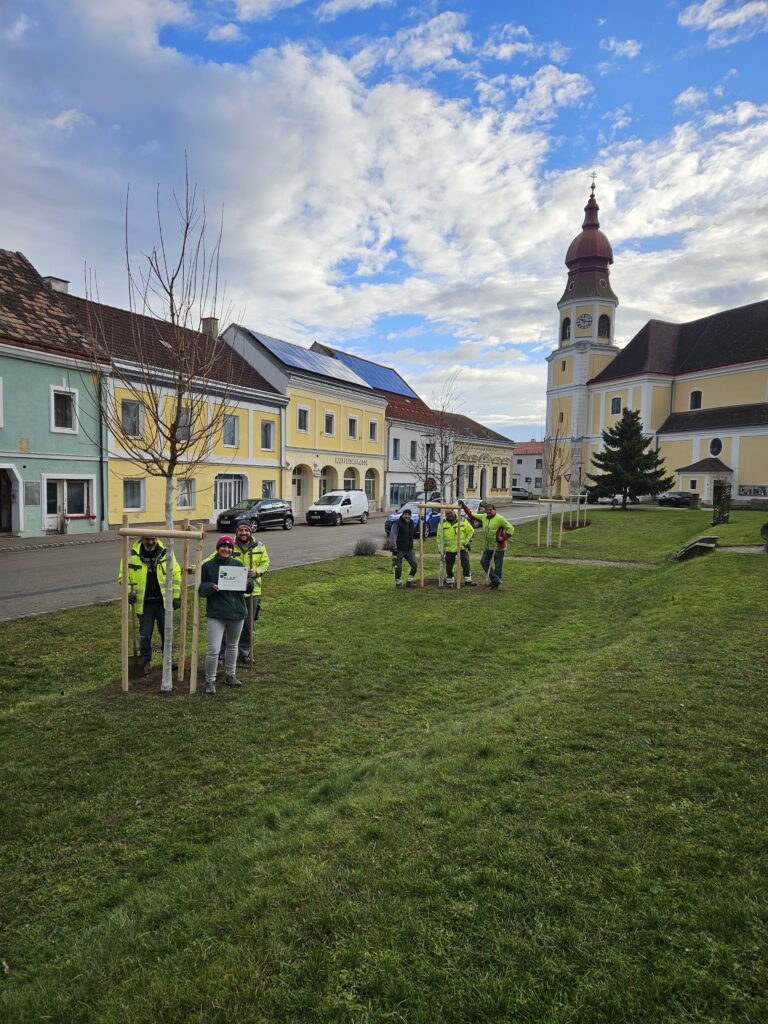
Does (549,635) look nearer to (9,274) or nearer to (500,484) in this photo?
(9,274)

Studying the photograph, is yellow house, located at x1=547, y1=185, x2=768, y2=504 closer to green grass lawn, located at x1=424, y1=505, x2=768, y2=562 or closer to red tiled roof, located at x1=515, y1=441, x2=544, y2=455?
green grass lawn, located at x1=424, y1=505, x2=768, y2=562

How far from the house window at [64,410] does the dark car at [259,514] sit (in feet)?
22.7

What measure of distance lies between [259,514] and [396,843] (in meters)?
23.5

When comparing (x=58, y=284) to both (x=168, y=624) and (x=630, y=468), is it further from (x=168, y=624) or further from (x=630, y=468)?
(x=630, y=468)

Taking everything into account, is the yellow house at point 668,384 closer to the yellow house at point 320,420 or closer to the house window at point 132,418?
the yellow house at point 320,420

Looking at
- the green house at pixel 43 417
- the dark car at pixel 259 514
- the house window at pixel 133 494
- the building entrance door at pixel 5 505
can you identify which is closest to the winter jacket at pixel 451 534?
the dark car at pixel 259 514

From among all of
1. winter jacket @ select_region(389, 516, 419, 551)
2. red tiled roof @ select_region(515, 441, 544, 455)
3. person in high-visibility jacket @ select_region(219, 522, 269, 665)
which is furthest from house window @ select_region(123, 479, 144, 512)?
red tiled roof @ select_region(515, 441, 544, 455)

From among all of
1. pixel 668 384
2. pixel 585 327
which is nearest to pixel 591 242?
pixel 585 327

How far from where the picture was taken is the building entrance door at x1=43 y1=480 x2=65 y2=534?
861 inches

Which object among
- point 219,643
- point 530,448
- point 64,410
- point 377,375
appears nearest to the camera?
point 219,643

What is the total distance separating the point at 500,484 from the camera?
58.8 meters

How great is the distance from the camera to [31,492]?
21203 millimetres

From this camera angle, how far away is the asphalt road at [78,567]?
1116 centimetres

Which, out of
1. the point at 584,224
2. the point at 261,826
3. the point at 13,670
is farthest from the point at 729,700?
the point at 584,224
